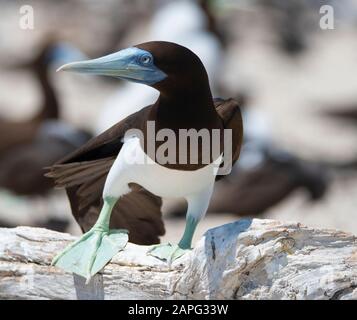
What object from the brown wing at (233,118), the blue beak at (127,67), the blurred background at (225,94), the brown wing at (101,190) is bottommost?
the blurred background at (225,94)

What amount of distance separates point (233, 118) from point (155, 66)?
0.34 meters

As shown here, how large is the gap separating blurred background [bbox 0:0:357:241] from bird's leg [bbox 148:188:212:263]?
2.79 metres

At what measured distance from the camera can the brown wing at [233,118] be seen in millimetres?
3240

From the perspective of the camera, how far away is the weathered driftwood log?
3137 mm

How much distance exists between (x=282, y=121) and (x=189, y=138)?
17.9 ft

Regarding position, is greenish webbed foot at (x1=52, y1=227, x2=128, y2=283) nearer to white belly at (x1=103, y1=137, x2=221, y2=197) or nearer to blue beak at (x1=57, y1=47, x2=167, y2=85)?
white belly at (x1=103, y1=137, x2=221, y2=197)

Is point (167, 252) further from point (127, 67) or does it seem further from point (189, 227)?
point (127, 67)

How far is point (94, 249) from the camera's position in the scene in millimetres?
3246

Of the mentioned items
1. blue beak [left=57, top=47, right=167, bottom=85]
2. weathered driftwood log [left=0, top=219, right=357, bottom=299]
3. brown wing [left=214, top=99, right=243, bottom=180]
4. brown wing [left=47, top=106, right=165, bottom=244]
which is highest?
blue beak [left=57, top=47, right=167, bottom=85]

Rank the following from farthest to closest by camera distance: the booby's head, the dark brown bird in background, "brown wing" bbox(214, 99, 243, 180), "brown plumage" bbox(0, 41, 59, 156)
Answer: "brown plumage" bbox(0, 41, 59, 156)
the dark brown bird in background
"brown wing" bbox(214, 99, 243, 180)
the booby's head

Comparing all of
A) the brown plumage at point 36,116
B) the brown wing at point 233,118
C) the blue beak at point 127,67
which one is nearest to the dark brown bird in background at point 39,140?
the brown plumage at point 36,116

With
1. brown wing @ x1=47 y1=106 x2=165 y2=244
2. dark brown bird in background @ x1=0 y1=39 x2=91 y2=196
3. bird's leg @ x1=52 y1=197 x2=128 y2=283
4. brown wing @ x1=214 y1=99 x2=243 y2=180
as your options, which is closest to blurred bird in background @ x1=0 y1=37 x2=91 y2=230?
dark brown bird in background @ x1=0 y1=39 x2=91 y2=196

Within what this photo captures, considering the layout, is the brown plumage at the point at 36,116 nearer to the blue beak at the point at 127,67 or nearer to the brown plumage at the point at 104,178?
the brown plumage at the point at 104,178
